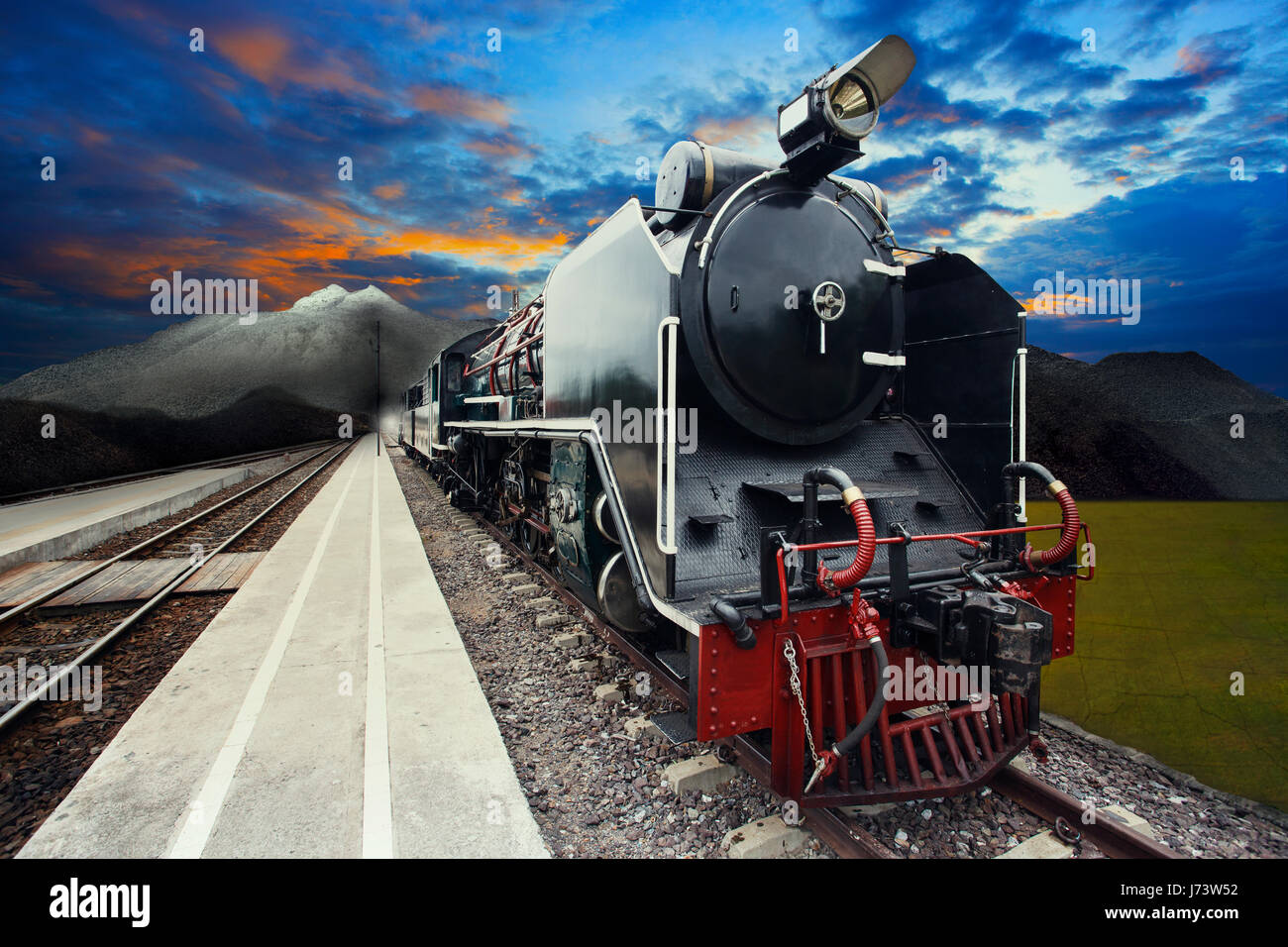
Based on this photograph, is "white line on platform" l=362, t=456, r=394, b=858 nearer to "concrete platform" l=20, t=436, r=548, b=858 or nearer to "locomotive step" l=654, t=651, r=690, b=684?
"concrete platform" l=20, t=436, r=548, b=858

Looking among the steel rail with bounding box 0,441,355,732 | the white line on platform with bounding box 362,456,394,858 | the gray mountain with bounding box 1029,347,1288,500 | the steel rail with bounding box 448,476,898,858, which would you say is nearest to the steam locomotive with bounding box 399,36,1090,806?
the steel rail with bounding box 448,476,898,858

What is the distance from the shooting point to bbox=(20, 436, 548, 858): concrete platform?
8.68 feet

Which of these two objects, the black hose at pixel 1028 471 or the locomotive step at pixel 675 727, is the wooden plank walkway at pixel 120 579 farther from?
the black hose at pixel 1028 471

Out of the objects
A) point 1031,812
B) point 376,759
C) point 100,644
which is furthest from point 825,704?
point 100,644

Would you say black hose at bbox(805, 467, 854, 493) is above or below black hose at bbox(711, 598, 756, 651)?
above

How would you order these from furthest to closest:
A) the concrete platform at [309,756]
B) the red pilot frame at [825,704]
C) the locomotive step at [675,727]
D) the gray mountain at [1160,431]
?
the gray mountain at [1160,431], the locomotive step at [675,727], the concrete platform at [309,756], the red pilot frame at [825,704]

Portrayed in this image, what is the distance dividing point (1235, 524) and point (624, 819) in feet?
20.6

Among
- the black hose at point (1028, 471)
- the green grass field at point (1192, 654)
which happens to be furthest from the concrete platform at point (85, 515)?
the green grass field at point (1192, 654)

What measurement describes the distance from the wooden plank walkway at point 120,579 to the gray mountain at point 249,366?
1766 centimetres

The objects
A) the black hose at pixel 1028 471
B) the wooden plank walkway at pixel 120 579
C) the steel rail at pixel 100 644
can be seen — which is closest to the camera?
the black hose at pixel 1028 471

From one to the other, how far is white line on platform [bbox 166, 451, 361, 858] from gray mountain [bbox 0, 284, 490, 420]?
22575 mm

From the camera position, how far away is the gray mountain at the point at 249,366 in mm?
57219

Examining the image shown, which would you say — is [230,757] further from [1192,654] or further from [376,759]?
[1192,654]

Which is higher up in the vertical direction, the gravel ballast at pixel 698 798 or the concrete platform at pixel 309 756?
the concrete platform at pixel 309 756
